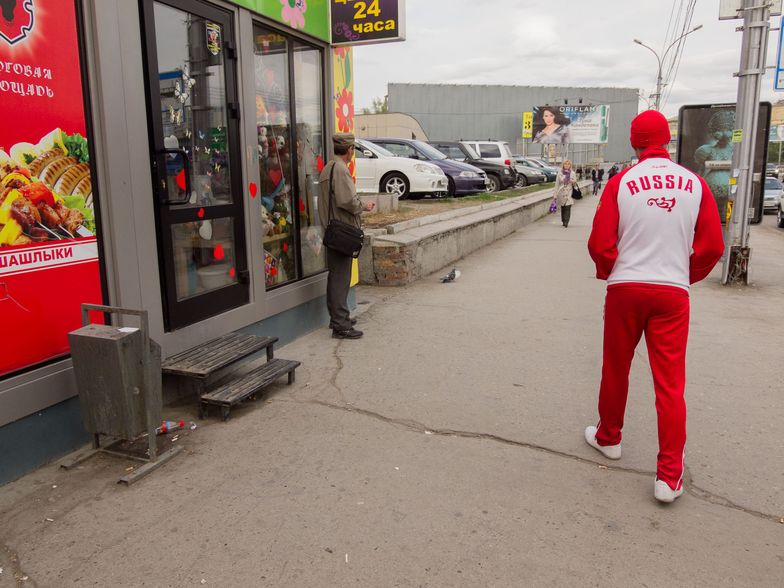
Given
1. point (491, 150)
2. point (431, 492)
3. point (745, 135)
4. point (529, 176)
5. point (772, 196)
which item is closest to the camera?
point (431, 492)

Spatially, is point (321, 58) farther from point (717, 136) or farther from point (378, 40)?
point (717, 136)

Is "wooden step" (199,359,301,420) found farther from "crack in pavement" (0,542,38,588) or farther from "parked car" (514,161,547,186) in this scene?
"parked car" (514,161,547,186)

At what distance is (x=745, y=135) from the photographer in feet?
28.4

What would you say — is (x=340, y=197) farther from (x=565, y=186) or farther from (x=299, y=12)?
(x=565, y=186)

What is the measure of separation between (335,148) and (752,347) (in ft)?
14.3

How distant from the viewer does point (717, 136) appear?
34.3 ft

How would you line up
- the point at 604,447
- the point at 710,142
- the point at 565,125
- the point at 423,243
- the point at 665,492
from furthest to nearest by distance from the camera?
the point at 565,125, the point at 710,142, the point at 423,243, the point at 604,447, the point at 665,492

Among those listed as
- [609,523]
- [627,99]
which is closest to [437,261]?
[609,523]

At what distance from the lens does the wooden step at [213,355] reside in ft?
13.4

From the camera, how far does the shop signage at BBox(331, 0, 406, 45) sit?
5.80m

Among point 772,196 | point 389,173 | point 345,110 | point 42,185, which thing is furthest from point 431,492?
point 772,196

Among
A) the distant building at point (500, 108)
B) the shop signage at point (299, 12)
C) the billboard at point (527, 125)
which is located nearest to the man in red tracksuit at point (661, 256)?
the shop signage at point (299, 12)

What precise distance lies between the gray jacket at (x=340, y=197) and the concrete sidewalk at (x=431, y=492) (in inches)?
51.4

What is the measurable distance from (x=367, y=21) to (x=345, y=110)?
1032mm
